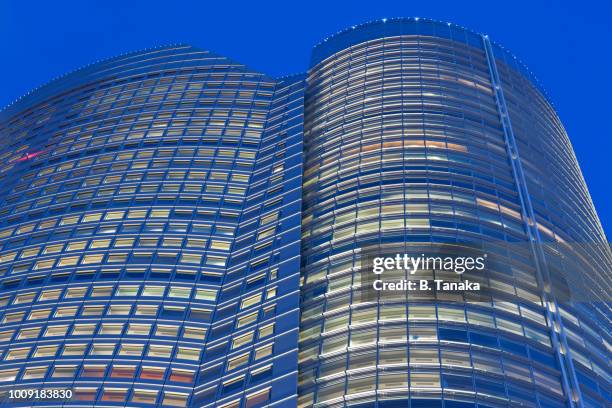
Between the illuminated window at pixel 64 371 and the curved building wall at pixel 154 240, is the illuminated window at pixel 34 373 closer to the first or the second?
the curved building wall at pixel 154 240

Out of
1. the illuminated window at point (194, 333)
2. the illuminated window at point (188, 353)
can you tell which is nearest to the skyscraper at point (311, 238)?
the illuminated window at point (188, 353)

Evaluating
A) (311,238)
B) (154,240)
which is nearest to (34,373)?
(154,240)

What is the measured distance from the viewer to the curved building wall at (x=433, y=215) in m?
46.1

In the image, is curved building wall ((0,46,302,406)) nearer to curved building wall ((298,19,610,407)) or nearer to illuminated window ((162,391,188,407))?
illuminated window ((162,391,188,407))

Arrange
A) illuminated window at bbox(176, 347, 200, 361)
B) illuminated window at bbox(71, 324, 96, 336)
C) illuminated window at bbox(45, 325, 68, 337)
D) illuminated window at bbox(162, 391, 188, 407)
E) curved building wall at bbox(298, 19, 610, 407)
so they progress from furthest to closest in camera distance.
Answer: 1. illuminated window at bbox(45, 325, 68, 337)
2. illuminated window at bbox(71, 324, 96, 336)
3. illuminated window at bbox(176, 347, 200, 361)
4. illuminated window at bbox(162, 391, 188, 407)
5. curved building wall at bbox(298, 19, 610, 407)

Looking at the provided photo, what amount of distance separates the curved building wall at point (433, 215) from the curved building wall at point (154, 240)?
8.38 ft

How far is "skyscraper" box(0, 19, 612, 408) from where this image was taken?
4822 cm

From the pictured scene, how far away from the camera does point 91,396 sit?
52.3 m

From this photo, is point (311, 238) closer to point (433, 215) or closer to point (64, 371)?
point (433, 215)

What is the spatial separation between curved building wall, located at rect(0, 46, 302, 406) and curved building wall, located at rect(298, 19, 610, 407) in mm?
2553

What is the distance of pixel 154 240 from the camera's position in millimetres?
66875

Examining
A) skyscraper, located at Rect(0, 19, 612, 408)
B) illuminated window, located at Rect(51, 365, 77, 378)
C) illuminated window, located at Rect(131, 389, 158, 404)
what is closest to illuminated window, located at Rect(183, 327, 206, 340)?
skyscraper, located at Rect(0, 19, 612, 408)

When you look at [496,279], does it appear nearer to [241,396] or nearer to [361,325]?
[361,325]

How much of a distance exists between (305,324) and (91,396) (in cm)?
1237
